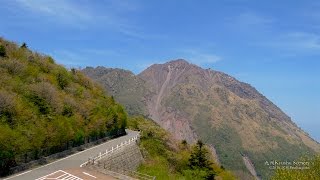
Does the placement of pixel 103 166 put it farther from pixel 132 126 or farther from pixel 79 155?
pixel 132 126

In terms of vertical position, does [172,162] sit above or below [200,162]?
below

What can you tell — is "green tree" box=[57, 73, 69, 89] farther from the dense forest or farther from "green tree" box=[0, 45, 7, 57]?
"green tree" box=[0, 45, 7, 57]

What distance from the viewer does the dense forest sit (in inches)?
1652

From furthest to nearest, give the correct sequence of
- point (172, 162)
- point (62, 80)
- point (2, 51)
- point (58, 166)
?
point (172, 162)
point (62, 80)
point (2, 51)
point (58, 166)

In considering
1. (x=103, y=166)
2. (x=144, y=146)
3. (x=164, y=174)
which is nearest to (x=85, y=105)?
(x=144, y=146)

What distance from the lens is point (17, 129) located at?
4250 cm

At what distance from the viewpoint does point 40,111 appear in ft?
168

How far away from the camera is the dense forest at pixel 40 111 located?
42.0 m

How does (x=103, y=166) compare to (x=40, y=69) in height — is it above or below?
below

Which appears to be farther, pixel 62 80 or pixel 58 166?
pixel 62 80

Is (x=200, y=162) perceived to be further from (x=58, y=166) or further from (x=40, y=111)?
(x=58, y=166)

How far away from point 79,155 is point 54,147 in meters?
4.11

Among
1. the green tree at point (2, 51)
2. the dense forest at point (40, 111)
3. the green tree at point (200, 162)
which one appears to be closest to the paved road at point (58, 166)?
the dense forest at point (40, 111)

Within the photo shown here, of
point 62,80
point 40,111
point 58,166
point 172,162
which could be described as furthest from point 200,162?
point 58,166
